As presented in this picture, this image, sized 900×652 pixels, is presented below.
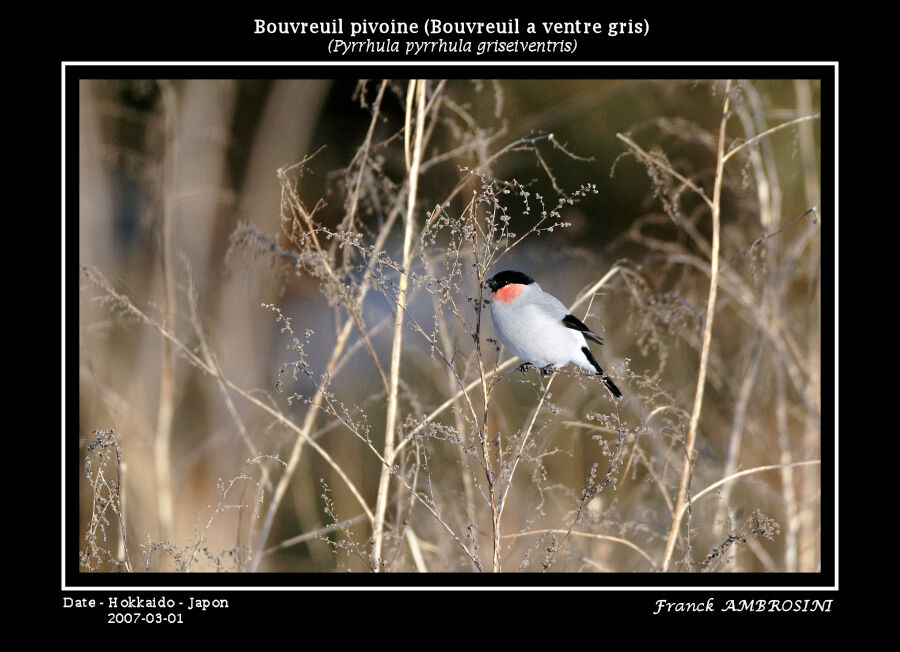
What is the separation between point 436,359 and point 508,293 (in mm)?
867

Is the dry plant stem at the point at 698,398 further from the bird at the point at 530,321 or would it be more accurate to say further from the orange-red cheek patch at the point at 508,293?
the orange-red cheek patch at the point at 508,293

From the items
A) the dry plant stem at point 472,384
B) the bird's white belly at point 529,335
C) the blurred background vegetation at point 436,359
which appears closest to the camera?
the dry plant stem at point 472,384

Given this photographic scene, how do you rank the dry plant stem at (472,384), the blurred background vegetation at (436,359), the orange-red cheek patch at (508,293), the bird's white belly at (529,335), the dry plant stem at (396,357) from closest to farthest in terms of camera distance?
the dry plant stem at (472,384)
the dry plant stem at (396,357)
the blurred background vegetation at (436,359)
the bird's white belly at (529,335)
the orange-red cheek patch at (508,293)

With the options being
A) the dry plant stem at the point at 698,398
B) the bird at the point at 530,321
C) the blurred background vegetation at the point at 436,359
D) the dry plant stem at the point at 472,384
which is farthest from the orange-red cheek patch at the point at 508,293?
the dry plant stem at the point at 698,398

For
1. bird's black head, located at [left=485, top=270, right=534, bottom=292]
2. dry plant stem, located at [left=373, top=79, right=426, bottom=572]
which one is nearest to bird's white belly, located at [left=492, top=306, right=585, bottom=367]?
bird's black head, located at [left=485, top=270, right=534, bottom=292]

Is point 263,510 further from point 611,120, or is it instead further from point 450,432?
point 611,120

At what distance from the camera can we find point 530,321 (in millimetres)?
3428

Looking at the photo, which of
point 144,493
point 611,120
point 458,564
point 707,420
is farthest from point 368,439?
point 611,120

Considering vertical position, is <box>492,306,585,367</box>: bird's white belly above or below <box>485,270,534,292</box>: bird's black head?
below

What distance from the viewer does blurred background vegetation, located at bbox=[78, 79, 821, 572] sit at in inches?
112

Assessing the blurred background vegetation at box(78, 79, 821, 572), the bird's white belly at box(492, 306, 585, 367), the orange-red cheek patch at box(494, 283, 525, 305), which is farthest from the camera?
the orange-red cheek patch at box(494, 283, 525, 305)

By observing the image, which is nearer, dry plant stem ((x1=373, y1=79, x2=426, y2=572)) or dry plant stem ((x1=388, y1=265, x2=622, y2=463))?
dry plant stem ((x1=388, y1=265, x2=622, y2=463))

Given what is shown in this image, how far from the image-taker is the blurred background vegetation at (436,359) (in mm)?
2836

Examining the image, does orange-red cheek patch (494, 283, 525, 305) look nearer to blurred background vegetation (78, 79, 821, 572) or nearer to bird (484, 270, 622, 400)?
bird (484, 270, 622, 400)
